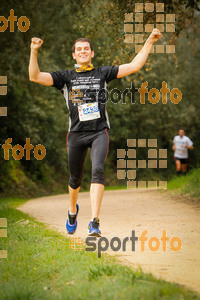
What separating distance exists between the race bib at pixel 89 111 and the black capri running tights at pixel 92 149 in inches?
8.4

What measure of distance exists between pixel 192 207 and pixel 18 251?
5208mm

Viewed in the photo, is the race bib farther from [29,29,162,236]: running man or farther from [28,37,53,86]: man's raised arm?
[28,37,53,86]: man's raised arm

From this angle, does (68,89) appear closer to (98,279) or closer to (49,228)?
(98,279)

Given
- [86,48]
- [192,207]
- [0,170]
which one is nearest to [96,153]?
[86,48]

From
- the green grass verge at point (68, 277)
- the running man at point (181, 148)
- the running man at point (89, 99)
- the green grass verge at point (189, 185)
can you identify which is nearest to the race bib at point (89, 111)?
the running man at point (89, 99)

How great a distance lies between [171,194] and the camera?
12992mm

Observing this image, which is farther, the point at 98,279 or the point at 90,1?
the point at 90,1

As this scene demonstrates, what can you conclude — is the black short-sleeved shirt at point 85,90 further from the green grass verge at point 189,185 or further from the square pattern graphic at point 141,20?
the green grass verge at point 189,185

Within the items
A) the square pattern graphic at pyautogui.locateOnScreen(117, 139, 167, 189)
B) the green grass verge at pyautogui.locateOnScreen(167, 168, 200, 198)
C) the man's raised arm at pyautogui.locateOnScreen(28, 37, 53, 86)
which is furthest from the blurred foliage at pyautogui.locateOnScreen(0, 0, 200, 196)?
the man's raised arm at pyautogui.locateOnScreen(28, 37, 53, 86)

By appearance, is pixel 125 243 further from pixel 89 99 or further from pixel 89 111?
pixel 89 99

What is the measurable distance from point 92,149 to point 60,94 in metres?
18.9

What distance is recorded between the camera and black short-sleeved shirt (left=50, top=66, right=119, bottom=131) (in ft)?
18.7

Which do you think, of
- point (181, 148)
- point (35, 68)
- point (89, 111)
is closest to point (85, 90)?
point (89, 111)

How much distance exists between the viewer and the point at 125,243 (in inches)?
245
